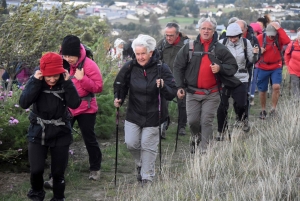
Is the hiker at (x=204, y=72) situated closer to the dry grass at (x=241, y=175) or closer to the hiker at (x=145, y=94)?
the dry grass at (x=241, y=175)

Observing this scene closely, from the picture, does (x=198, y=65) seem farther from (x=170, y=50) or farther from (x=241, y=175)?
(x=170, y=50)

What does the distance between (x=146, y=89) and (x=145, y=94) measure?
67 mm

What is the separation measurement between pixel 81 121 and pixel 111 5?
3232cm

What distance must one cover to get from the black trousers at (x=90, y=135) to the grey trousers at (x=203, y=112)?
1.55m

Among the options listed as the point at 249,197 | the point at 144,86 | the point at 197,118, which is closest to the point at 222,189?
the point at 249,197

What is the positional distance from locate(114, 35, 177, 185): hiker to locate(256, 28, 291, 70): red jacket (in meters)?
5.86

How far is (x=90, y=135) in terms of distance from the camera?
25.6 feet

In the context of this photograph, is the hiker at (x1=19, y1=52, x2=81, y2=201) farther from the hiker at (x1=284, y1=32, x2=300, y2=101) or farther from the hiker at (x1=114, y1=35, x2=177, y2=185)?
the hiker at (x1=284, y1=32, x2=300, y2=101)

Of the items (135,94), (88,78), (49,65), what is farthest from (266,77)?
(49,65)

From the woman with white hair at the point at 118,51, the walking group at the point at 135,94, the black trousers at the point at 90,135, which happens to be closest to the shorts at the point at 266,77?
the walking group at the point at 135,94

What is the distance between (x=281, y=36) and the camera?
12758 mm

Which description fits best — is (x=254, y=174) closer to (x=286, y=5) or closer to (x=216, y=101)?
(x=216, y=101)

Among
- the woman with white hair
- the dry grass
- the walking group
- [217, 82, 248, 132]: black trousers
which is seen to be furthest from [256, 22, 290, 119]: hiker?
the dry grass

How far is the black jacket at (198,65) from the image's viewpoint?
8.45 meters
